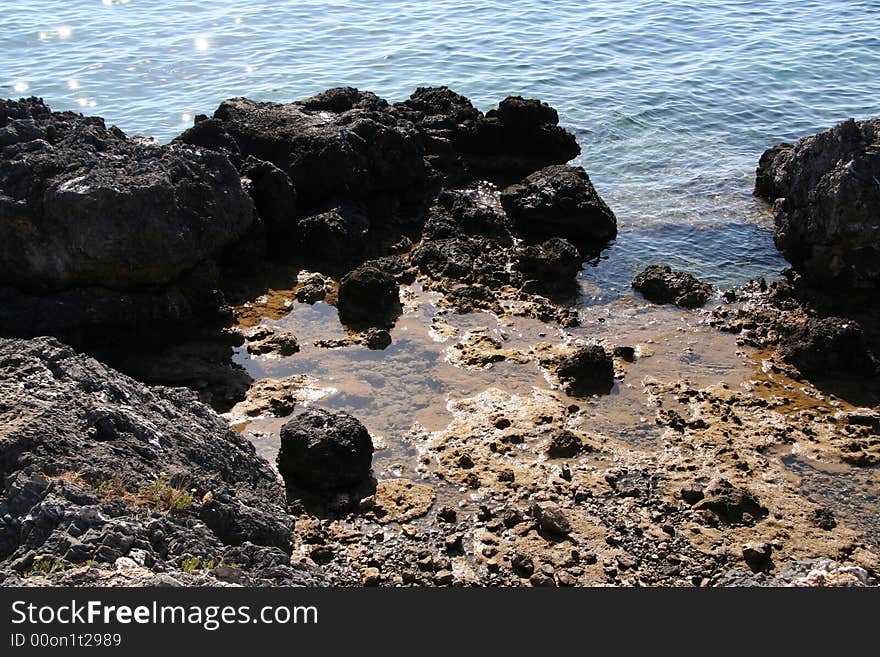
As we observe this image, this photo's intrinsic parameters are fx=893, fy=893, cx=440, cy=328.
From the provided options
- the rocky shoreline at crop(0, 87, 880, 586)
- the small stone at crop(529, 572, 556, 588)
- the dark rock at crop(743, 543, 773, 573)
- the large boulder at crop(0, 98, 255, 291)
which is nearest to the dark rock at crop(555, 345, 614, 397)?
the rocky shoreline at crop(0, 87, 880, 586)

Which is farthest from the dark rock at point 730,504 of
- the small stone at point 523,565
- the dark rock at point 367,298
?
the dark rock at point 367,298

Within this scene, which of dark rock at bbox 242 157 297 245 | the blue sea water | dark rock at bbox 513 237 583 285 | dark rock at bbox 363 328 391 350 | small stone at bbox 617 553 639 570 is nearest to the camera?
small stone at bbox 617 553 639 570

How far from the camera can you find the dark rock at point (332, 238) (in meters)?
16.9

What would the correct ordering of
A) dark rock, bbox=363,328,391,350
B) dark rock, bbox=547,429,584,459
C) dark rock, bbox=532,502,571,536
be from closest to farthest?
1. dark rock, bbox=532,502,571,536
2. dark rock, bbox=547,429,584,459
3. dark rock, bbox=363,328,391,350

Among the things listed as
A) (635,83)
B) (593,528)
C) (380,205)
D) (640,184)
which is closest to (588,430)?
(593,528)

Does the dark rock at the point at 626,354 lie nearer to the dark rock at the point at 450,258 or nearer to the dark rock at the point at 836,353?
the dark rock at the point at 836,353

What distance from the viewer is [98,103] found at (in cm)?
2661

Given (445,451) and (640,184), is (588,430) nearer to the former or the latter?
(445,451)

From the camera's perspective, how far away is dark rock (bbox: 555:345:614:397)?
43.5 feet

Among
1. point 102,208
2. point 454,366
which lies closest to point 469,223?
point 454,366

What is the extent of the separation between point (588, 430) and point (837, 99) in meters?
19.3

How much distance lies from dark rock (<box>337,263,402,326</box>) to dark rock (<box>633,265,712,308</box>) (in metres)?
4.59

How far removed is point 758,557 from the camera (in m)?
10.1

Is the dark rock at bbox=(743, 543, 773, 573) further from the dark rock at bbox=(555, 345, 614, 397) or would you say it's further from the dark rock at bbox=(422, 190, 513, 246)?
the dark rock at bbox=(422, 190, 513, 246)
